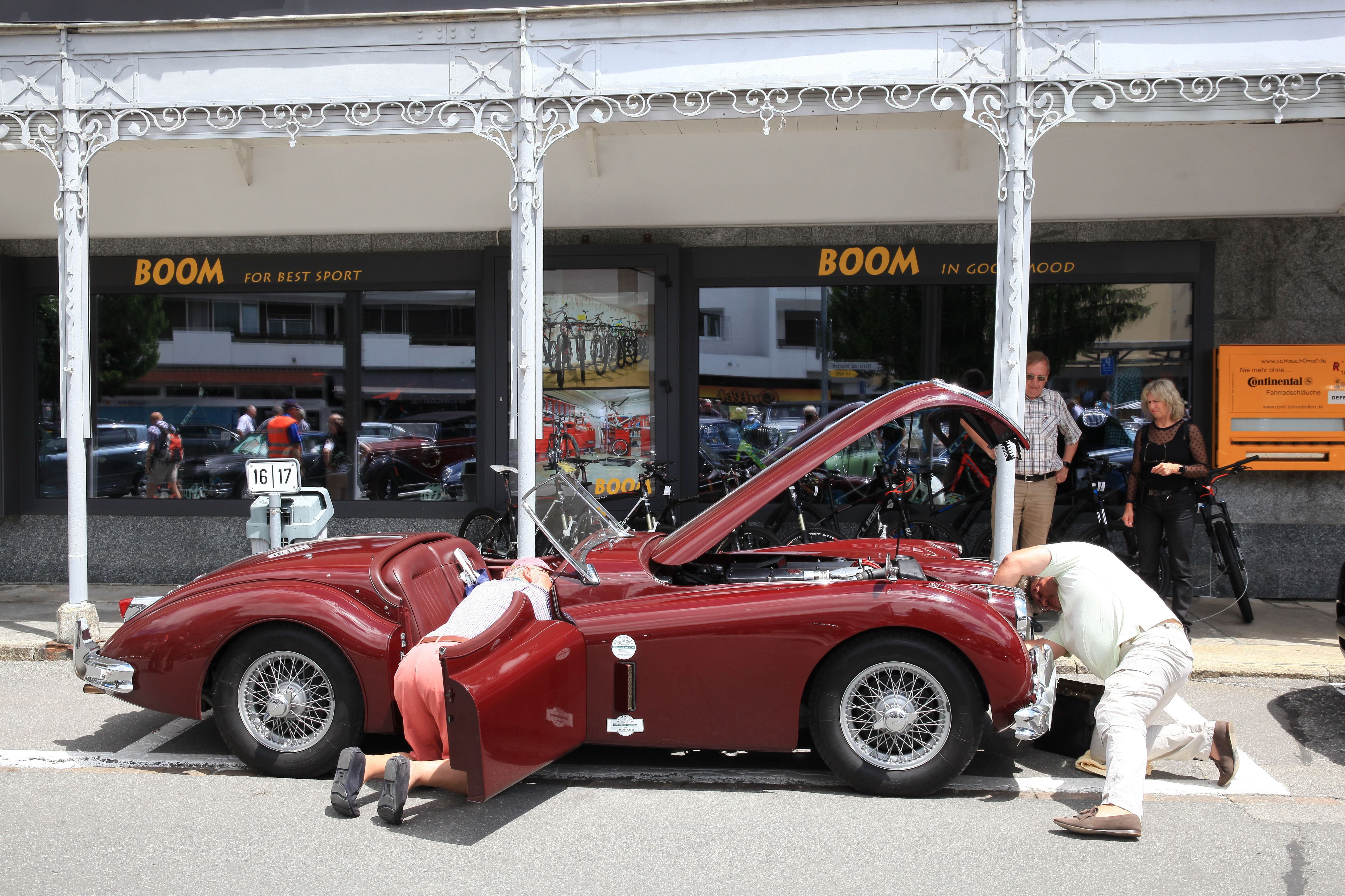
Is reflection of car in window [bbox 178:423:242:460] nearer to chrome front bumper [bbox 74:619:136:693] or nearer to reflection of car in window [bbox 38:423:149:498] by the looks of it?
reflection of car in window [bbox 38:423:149:498]

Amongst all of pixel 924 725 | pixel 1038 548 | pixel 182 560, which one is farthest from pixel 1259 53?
pixel 182 560

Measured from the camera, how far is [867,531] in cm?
877

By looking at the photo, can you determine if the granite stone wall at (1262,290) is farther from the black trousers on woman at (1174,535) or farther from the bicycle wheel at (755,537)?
the bicycle wheel at (755,537)

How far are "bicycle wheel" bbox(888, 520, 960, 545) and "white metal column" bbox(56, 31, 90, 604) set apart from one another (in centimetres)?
648

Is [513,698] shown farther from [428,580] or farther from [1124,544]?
[1124,544]

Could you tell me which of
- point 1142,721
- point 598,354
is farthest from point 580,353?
point 1142,721

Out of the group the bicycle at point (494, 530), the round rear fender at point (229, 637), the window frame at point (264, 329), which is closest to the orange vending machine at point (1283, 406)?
the bicycle at point (494, 530)

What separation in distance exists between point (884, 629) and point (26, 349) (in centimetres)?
949

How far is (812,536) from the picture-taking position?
8.74m

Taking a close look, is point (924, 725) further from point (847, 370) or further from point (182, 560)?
point (182, 560)

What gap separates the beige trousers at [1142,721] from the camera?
4.07 meters

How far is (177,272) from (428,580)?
664 centimetres

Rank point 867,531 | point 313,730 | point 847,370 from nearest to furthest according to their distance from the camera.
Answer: point 313,730, point 867,531, point 847,370

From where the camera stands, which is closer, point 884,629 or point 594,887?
point 594,887
